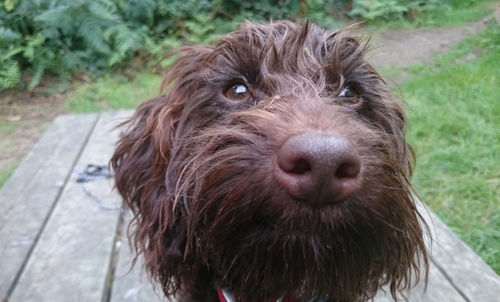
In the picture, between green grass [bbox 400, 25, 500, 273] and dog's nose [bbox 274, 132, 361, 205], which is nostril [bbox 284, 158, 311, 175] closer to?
dog's nose [bbox 274, 132, 361, 205]

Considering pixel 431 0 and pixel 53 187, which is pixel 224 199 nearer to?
pixel 53 187

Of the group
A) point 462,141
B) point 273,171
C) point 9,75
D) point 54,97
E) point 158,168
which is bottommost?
point 54,97

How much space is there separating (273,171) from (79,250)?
5.82ft

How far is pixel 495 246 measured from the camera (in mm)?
2936

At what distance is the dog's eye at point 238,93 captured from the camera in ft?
5.67

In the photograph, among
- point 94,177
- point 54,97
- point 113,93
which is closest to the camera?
point 94,177

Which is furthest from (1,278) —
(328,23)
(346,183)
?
(328,23)

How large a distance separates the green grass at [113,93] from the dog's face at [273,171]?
4398 millimetres

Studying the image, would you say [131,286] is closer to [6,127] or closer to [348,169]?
[348,169]

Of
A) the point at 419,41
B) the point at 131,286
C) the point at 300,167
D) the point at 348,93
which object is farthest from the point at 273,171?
the point at 419,41

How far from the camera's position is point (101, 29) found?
732cm

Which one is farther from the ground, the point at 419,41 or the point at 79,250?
the point at 79,250

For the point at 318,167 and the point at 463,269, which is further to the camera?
the point at 463,269

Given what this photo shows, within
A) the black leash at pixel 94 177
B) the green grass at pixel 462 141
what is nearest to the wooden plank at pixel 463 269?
the green grass at pixel 462 141
